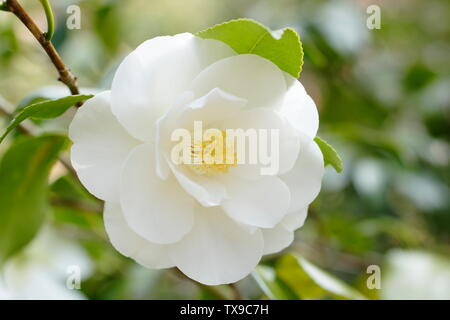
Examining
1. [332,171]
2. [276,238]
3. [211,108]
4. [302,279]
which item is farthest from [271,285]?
[332,171]

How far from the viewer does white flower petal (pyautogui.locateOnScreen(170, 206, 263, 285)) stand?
0.51 meters

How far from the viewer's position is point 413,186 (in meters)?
1.36

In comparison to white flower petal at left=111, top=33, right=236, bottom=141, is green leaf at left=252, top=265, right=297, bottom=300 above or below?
below

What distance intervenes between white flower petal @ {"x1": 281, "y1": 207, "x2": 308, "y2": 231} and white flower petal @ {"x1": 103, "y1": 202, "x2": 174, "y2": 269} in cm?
12

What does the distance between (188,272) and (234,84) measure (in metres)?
0.18

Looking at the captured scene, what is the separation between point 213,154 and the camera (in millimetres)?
549

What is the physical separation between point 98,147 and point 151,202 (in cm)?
7

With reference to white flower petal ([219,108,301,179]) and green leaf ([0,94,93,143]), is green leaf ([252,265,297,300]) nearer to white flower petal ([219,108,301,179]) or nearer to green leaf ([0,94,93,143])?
white flower petal ([219,108,301,179])

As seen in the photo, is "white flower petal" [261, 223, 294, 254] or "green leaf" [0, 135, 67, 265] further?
"green leaf" [0, 135, 67, 265]

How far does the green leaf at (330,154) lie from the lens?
1.77 feet

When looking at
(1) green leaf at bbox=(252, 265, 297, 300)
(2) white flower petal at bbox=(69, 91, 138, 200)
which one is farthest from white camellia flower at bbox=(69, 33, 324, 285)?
(1) green leaf at bbox=(252, 265, 297, 300)

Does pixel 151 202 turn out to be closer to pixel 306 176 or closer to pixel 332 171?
pixel 306 176

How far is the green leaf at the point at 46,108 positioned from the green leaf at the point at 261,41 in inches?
5.5
